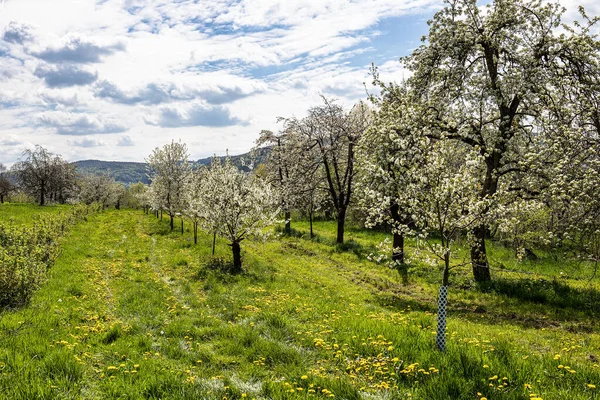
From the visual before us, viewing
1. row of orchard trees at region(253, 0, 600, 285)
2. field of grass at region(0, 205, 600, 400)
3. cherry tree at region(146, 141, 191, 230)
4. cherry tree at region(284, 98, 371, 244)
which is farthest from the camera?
cherry tree at region(146, 141, 191, 230)

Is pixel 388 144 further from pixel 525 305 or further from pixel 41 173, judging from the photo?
pixel 41 173

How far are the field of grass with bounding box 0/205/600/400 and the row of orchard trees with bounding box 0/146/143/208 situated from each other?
7304 cm

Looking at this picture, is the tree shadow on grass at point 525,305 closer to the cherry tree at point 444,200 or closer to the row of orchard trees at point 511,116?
the row of orchard trees at point 511,116

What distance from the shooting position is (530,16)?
15.9m

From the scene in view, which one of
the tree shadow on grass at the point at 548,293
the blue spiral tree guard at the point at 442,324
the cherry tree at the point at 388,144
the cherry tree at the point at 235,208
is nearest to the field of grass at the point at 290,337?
the tree shadow on grass at the point at 548,293

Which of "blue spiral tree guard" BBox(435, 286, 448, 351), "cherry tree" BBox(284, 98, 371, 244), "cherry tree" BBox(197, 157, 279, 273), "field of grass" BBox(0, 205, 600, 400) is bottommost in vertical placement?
"field of grass" BBox(0, 205, 600, 400)

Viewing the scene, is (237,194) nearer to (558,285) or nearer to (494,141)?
(494,141)

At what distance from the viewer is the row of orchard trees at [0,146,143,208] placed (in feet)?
262

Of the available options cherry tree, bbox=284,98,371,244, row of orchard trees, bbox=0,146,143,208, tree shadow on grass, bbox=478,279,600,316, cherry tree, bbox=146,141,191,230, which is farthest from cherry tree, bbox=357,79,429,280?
row of orchard trees, bbox=0,146,143,208

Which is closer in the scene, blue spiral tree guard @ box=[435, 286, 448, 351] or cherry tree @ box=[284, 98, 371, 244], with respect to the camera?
blue spiral tree guard @ box=[435, 286, 448, 351]

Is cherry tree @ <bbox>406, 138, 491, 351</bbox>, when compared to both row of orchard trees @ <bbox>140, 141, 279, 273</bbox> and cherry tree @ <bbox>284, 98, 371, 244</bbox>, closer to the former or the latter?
row of orchard trees @ <bbox>140, 141, 279, 273</bbox>

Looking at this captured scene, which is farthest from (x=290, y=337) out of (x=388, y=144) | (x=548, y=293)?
(x=548, y=293)

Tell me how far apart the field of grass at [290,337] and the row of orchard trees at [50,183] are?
73041 millimetres

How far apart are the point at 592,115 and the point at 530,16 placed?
21.4 feet
